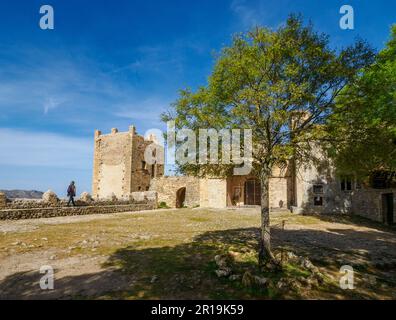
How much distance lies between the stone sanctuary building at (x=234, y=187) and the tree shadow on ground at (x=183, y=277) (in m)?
3.08

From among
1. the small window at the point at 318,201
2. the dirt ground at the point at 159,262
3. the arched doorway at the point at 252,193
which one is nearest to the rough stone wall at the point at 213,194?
the arched doorway at the point at 252,193

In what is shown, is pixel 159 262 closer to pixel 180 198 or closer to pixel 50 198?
pixel 50 198

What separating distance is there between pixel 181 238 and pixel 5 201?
12162 millimetres

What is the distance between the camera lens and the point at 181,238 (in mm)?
11703

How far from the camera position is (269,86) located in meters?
7.66

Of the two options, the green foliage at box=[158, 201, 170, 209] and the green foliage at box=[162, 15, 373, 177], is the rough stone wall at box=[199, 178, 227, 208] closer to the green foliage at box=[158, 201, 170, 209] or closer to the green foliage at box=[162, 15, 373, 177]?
the green foliage at box=[158, 201, 170, 209]

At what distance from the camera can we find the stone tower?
42406 millimetres

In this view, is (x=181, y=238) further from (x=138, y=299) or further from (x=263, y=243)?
(x=138, y=299)

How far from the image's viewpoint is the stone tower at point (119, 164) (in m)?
42.4

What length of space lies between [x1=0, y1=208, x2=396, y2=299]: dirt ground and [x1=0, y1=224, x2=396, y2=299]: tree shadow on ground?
2 cm

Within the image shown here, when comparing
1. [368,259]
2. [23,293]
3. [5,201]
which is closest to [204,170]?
[23,293]

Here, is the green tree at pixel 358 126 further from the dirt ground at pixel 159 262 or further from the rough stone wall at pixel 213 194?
the rough stone wall at pixel 213 194

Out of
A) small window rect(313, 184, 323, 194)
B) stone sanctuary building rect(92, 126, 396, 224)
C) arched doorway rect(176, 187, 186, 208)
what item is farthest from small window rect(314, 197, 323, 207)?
arched doorway rect(176, 187, 186, 208)
